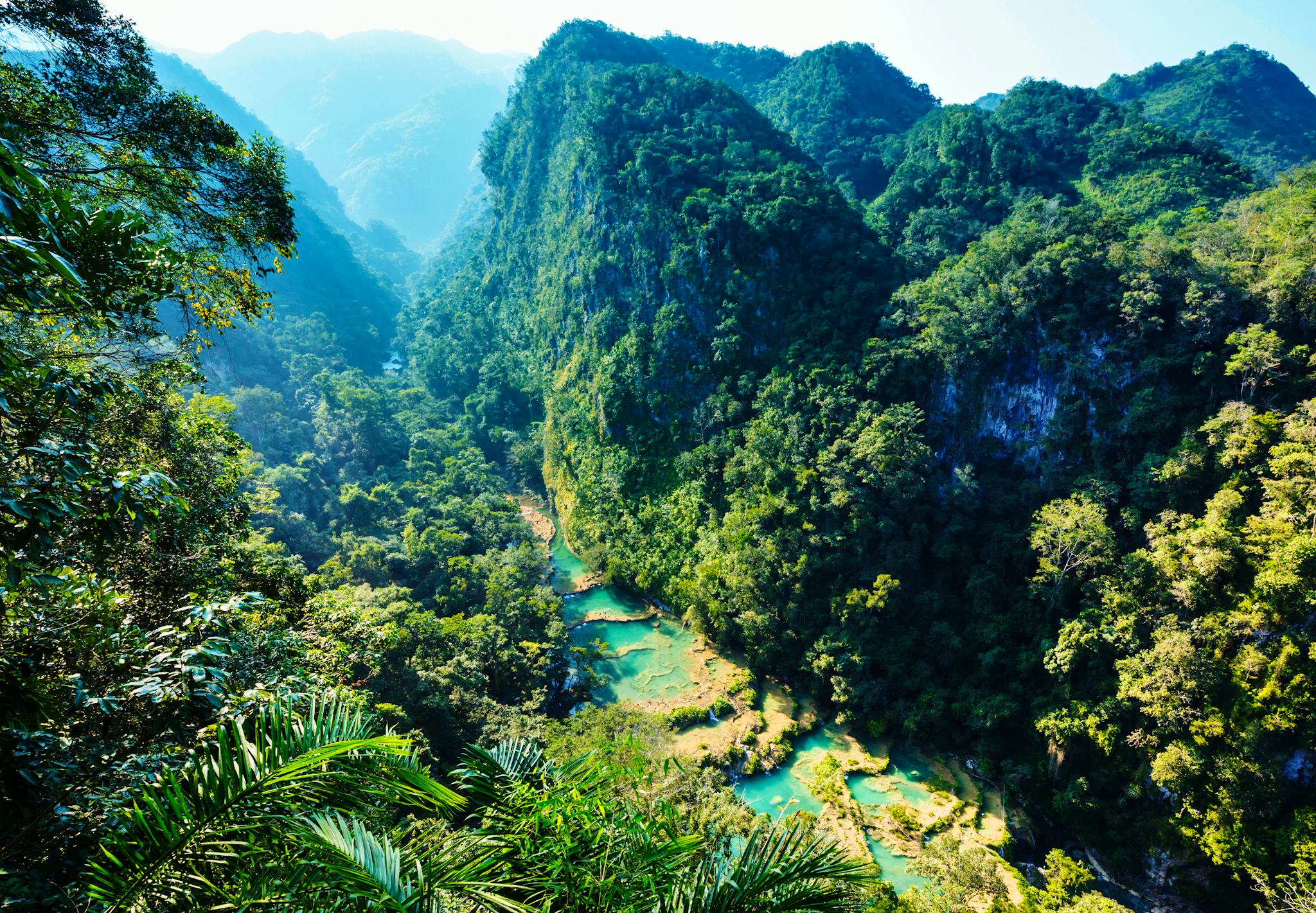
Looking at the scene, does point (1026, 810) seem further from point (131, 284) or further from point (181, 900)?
point (131, 284)

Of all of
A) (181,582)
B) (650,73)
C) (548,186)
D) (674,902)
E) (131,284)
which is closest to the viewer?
(674,902)

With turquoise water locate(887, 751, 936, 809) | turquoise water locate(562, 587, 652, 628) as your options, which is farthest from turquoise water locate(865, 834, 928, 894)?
turquoise water locate(562, 587, 652, 628)

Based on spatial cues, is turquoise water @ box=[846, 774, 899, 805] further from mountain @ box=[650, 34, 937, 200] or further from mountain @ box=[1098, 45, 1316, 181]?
mountain @ box=[1098, 45, 1316, 181]

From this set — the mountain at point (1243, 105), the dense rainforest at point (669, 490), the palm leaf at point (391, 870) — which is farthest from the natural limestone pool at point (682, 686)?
the mountain at point (1243, 105)

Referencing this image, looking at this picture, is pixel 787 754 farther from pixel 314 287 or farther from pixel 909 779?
pixel 314 287

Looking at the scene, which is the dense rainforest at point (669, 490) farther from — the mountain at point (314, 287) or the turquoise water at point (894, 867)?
the mountain at point (314, 287)

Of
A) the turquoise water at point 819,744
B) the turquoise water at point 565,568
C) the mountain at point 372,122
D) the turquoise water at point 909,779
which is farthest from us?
the mountain at point 372,122

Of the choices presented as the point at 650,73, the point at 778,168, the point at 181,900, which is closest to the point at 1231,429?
the point at 181,900
